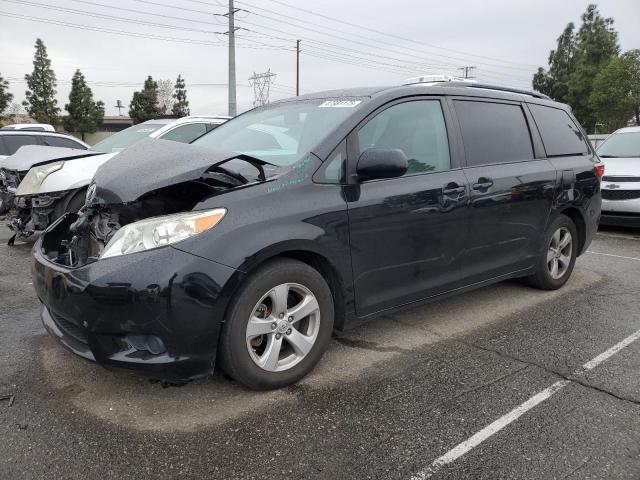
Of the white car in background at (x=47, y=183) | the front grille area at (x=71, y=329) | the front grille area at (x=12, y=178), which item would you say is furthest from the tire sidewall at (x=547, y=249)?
the front grille area at (x=12, y=178)

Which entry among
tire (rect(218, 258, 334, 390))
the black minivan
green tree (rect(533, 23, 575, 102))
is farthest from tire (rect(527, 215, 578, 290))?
green tree (rect(533, 23, 575, 102))

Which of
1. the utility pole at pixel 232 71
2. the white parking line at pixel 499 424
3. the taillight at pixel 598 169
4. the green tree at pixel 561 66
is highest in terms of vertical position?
the green tree at pixel 561 66

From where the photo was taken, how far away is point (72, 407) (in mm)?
2693

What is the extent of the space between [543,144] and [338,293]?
8.60 ft

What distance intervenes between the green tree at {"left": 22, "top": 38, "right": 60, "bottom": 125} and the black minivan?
55.6 m

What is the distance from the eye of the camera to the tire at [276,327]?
8.60 feet

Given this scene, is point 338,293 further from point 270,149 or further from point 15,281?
point 15,281

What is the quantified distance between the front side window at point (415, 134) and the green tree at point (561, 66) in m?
41.8

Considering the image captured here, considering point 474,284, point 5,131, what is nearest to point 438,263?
point 474,284

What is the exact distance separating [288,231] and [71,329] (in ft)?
4.13

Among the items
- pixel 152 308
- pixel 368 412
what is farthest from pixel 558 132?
pixel 152 308

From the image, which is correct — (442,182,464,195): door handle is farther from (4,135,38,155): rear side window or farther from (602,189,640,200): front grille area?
(4,135,38,155): rear side window

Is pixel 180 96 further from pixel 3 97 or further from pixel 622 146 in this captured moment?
pixel 622 146

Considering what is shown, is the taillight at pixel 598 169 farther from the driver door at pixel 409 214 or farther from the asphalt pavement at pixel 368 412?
the driver door at pixel 409 214
